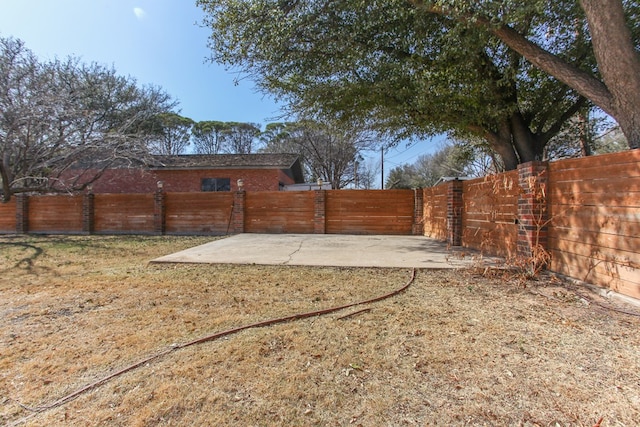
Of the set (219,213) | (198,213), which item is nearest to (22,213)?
(198,213)

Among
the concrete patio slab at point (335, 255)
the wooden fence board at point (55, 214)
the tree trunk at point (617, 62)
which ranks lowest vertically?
the concrete patio slab at point (335, 255)

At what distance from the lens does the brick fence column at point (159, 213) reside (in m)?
12.7

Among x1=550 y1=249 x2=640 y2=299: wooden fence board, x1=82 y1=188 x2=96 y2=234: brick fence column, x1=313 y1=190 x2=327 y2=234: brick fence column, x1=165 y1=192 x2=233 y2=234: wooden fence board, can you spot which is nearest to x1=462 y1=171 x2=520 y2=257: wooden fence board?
x1=550 y1=249 x2=640 y2=299: wooden fence board

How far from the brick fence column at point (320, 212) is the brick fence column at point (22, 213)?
1248 cm

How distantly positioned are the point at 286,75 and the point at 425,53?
3.57 meters

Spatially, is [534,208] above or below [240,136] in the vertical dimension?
below

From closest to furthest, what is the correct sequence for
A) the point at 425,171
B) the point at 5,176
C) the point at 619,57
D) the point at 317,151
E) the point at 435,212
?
the point at 619,57, the point at 435,212, the point at 5,176, the point at 317,151, the point at 425,171

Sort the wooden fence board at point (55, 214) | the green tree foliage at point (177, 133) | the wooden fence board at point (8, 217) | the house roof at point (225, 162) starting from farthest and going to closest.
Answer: the green tree foliage at point (177, 133) < the house roof at point (225, 162) < the wooden fence board at point (8, 217) < the wooden fence board at point (55, 214)

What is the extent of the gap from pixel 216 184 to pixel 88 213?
20.5ft

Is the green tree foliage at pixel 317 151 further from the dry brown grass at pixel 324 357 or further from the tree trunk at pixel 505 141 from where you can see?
the dry brown grass at pixel 324 357

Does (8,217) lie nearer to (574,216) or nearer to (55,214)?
(55,214)

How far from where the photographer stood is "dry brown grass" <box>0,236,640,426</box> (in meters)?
1.93

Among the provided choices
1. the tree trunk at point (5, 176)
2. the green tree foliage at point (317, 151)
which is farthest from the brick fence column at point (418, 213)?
the green tree foliage at point (317, 151)

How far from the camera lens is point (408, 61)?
747 cm
